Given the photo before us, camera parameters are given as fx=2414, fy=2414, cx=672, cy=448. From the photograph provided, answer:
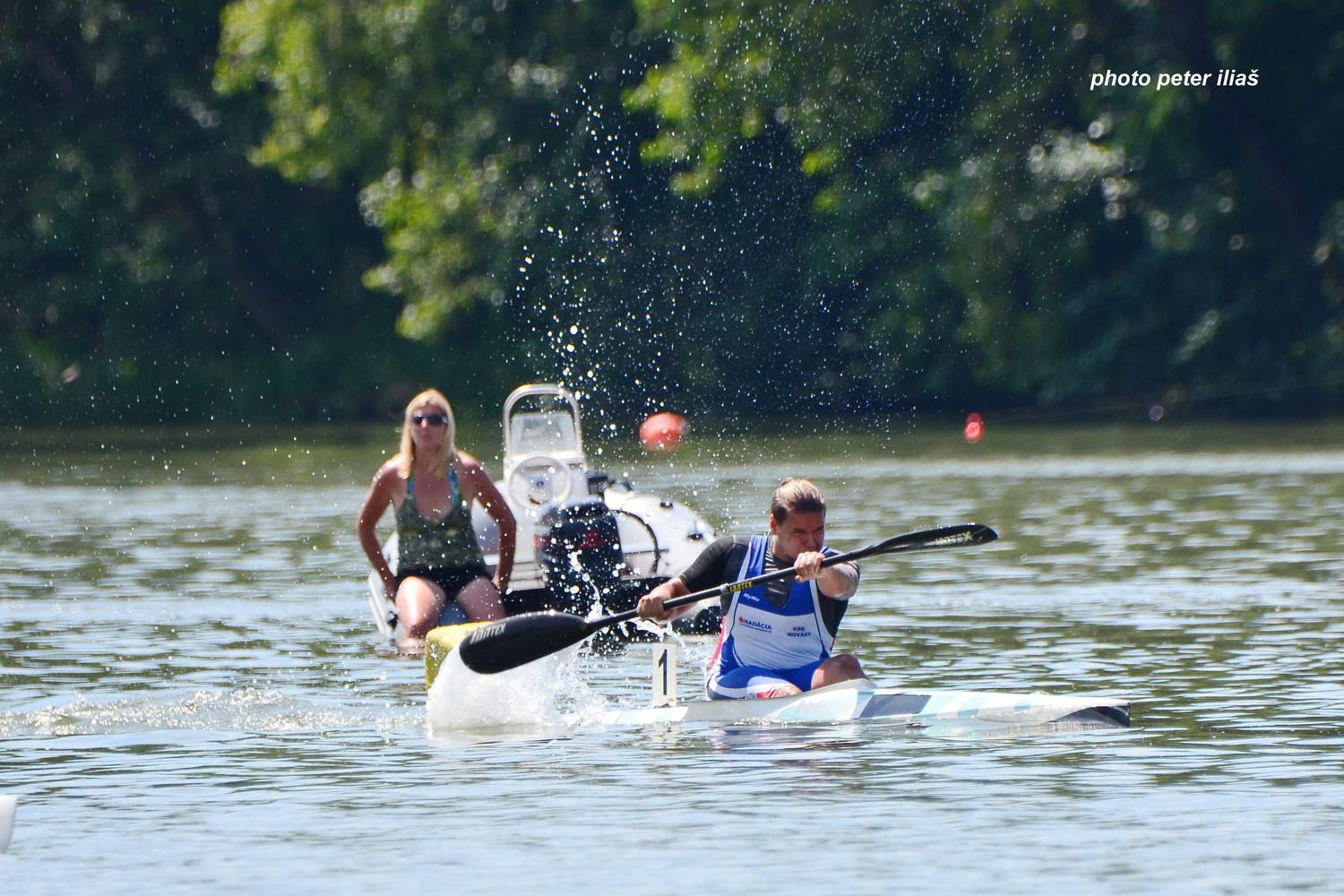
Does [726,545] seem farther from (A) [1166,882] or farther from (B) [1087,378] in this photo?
(B) [1087,378]

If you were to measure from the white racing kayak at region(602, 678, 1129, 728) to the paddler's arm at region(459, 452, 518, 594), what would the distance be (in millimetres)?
2111

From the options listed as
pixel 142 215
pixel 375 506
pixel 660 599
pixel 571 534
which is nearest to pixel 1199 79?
pixel 142 215

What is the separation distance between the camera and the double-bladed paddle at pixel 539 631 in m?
10.1

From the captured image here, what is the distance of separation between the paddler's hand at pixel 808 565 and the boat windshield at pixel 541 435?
4777 millimetres

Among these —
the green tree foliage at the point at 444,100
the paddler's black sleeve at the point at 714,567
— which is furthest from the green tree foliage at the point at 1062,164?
the paddler's black sleeve at the point at 714,567

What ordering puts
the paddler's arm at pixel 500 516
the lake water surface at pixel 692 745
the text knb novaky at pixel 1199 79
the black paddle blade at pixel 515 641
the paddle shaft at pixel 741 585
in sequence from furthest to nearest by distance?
the text knb novaky at pixel 1199 79 → the paddler's arm at pixel 500 516 → the black paddle blade at pixel 515 641 → the paddle shaft at pixel 741 585 → the lake water surface at pixel 692 745

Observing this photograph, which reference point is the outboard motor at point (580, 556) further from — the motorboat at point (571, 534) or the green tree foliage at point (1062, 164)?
the green tree foliage at point (1062, 164)

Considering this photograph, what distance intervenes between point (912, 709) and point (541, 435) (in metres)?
4.79

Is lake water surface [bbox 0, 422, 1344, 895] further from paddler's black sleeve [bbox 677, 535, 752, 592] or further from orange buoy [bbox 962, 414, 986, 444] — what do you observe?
orange buoy [bbox 962, 414, 986, 444]

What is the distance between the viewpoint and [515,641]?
10188 mm

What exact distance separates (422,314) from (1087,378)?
13444mm

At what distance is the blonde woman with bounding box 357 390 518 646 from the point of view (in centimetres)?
1181

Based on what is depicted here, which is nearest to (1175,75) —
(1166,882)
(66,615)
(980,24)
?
(980,24)

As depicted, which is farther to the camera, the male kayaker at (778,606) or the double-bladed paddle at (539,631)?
the double-bladed paddle at (539,631)
